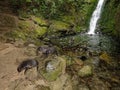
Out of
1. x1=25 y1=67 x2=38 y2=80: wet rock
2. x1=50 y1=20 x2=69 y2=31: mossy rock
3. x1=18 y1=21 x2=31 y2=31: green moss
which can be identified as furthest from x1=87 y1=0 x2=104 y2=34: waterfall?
x1=25 y1=67 x2=38 y2=80: wet rock

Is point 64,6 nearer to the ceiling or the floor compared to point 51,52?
nearer to the ceiling

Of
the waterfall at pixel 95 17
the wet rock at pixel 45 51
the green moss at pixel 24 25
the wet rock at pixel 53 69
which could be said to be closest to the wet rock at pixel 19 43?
the wet rock at pixel 45 51

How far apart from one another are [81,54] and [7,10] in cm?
574

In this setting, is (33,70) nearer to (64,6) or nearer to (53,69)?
(53,69)

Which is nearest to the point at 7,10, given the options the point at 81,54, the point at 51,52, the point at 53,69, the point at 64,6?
the point at 64,6

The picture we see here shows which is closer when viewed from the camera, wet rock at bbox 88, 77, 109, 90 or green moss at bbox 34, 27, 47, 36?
wet rock at bbox 88, 77, 109, 90

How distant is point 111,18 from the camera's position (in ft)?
39.8

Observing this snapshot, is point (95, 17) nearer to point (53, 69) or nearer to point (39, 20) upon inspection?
point (39, 20)

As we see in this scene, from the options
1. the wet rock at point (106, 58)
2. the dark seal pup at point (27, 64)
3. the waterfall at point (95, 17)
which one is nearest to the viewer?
the dark seal pup at point (27, 64)

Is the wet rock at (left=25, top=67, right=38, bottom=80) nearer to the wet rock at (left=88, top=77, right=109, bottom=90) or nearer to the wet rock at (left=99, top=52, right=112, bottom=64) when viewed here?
the wet rock at (left=88, top=77, right=109, bottom=90)

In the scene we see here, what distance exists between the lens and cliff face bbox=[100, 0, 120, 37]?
1113 cm

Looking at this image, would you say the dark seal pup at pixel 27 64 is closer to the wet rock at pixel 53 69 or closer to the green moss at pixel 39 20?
the wet rock at pixel 53 69

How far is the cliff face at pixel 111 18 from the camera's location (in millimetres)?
11127

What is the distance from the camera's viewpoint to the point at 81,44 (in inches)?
407
